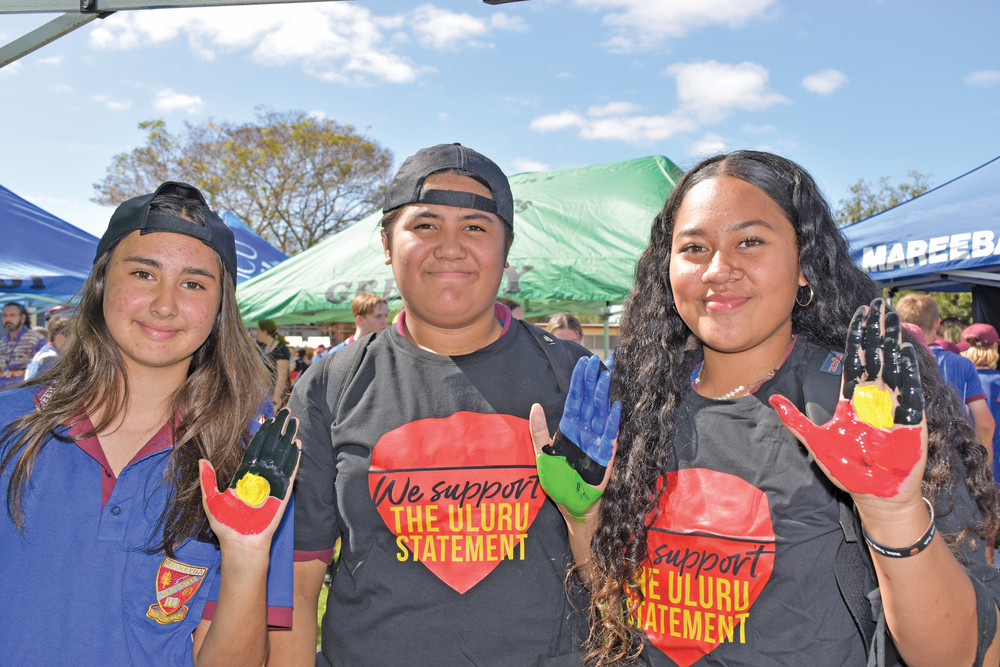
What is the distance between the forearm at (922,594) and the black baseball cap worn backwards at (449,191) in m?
1.16

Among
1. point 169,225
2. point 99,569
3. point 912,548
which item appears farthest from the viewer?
point 169,225

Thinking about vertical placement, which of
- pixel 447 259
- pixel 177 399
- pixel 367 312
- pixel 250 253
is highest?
pixel 250 253

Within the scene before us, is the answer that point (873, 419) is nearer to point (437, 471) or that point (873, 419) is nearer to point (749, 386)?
point (749, 386)

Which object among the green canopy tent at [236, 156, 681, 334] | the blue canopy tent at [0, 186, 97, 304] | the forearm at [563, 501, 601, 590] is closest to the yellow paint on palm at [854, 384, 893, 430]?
the forearm at [563, 501, 601, 590]

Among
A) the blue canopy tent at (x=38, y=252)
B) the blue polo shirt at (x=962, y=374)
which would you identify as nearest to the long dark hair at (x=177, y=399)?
the blue polo shirt at (x=962, y=374)

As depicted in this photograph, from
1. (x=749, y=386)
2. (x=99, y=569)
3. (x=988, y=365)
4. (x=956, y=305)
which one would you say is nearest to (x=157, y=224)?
(x=99, y=569)

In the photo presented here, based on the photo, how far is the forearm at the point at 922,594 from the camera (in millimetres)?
1191

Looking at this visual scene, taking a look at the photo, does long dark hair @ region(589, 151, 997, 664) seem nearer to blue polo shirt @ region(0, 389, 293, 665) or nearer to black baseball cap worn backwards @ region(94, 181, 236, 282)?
blue polo shirt @ region(0, 389, 293, 665)

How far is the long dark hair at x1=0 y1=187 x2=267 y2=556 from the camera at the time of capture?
150 cm

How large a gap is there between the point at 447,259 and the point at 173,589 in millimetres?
1053

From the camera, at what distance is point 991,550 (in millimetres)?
1467

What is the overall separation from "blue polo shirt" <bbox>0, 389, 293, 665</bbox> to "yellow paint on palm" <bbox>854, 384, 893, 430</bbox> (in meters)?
1.31

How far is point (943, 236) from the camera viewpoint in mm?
5609

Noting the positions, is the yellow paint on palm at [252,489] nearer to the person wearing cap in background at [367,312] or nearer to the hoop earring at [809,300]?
the hoop earring at [809,300]
